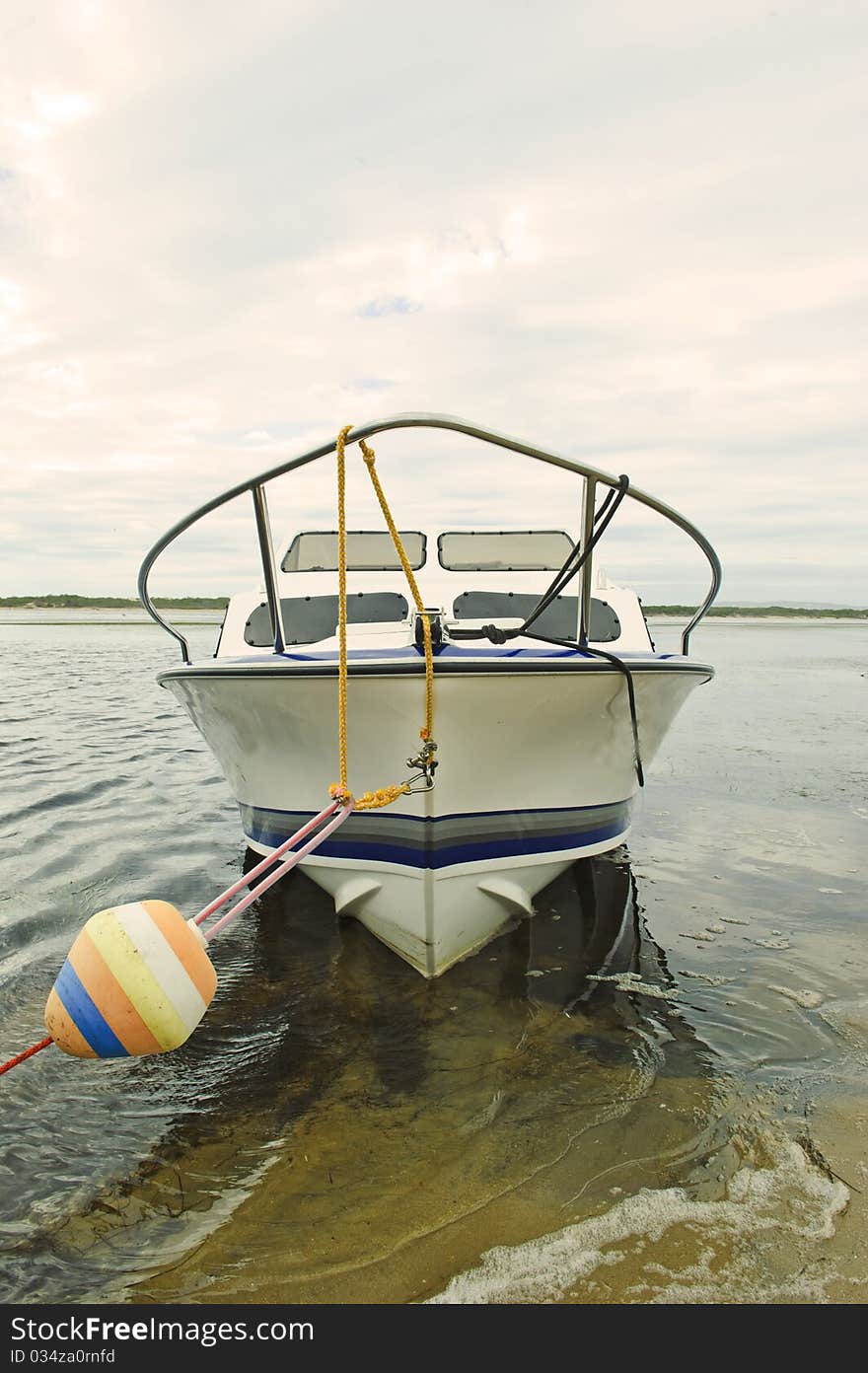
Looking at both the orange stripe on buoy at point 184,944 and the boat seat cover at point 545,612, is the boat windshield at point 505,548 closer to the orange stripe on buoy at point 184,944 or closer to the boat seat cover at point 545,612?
the boat seat cover at point 545,612

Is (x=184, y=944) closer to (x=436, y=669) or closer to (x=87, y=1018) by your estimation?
(x=87, y=1018)

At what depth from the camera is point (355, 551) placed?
22.9 ft

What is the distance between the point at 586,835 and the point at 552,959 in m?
0.79

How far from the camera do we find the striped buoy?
2.66 m

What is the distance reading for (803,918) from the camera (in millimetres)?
5137

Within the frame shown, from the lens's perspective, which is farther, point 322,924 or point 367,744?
point 322,924

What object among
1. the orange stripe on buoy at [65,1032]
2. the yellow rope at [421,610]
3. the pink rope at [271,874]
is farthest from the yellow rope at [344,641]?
the orange stripe on buoy at [65,1032]

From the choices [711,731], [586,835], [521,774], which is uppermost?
[521,774]

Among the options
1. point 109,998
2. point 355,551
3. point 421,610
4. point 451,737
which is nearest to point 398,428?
point 421,610

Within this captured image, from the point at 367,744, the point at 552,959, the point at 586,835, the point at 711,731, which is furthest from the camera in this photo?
the point at 711,731

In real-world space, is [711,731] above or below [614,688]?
below

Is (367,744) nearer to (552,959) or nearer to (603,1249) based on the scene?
(552,959)
